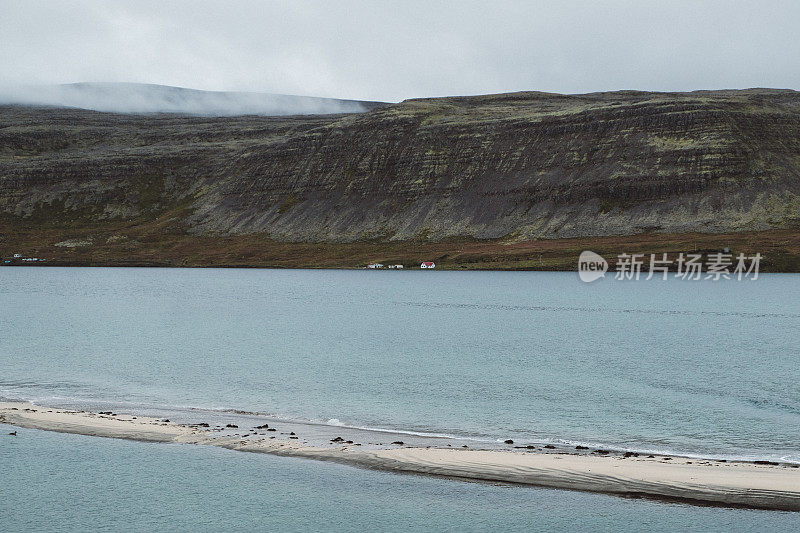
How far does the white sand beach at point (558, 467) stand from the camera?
77.4 feet

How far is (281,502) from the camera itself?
80.7ft

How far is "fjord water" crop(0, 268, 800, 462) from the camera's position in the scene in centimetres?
3447

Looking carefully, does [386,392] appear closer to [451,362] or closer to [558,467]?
[451,362]

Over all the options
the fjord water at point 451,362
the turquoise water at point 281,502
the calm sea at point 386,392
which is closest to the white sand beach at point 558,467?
the turquoise water at point 281,502

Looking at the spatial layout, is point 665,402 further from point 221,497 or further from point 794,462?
point 221,497

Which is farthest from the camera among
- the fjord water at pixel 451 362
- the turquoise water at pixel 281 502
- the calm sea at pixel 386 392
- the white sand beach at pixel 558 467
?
the fjord water at pixel 451 362

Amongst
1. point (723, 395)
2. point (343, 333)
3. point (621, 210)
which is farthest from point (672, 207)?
point (723, 395)

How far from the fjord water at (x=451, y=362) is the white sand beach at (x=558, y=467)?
310cm

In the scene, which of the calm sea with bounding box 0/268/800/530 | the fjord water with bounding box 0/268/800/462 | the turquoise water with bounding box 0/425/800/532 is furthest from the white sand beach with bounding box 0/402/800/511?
the fjord water with bounding box 0/268/800/462

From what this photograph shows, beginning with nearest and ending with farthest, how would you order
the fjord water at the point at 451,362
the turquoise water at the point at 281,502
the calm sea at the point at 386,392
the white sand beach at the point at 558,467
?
the turquoise water at the point at 281,502
the white sand beach at the point at 558,467
the calm sea at the point at 386,392
the fjord water at the point at 451,362

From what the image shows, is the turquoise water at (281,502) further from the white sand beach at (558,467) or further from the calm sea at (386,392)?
the white sand beach at (558,467)

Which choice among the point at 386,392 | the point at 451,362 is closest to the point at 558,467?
the point at 386,392

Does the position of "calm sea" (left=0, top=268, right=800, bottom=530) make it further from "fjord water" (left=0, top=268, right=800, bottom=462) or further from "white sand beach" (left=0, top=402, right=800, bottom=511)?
"white sand beach" (left=0, top=402, right=800, bottom=511)

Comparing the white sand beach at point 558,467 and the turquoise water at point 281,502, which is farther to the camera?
the white sand beach at point 558,467
